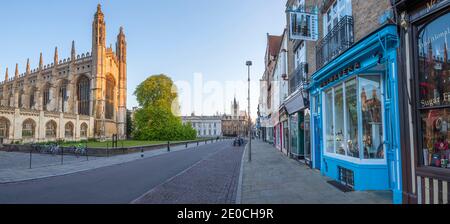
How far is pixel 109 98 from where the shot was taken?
225 feet

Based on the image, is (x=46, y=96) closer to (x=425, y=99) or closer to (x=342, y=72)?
(x=342, y=72)

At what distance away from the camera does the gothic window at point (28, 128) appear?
4185cm

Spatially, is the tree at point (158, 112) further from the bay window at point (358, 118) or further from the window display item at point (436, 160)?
the window display item at point (436, 160)

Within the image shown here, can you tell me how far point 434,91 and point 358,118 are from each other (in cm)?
300

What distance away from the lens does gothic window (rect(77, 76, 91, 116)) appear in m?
66.1

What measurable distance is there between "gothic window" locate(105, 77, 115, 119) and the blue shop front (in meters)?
64.7

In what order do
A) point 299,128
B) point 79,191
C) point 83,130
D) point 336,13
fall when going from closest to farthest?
point 79,191, point 336,13, point 299,128, point 83,130

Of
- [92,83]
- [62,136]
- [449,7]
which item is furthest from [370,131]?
[92,83]

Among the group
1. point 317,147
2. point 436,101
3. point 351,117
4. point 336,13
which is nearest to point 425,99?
point 436,101

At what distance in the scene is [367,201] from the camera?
6457 millimetres

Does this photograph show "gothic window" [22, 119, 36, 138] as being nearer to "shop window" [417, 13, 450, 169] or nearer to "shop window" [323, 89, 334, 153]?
"shop window" [323, 89, 334, 153]

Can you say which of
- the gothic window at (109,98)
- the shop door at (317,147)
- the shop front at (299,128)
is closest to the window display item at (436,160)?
the shop door at (317,147)

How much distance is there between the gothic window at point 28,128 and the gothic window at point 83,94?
22.5 meters

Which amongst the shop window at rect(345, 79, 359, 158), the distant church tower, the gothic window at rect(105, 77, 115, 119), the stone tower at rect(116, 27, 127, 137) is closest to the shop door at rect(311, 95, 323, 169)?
the shop window at rect(345, 79, 359, 158)
